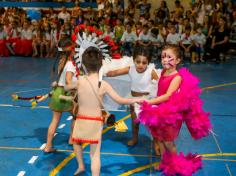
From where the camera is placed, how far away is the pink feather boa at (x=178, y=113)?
4.05 meters

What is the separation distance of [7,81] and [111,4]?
22.1 feet

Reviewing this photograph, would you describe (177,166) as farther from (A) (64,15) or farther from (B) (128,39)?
(A) (64,15)

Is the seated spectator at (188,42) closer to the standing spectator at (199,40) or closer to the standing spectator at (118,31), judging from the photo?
the standing spectator at (199,40)

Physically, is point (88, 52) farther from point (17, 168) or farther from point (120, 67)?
point (17, 168)

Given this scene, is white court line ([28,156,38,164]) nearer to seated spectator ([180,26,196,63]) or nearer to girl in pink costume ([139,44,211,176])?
girl in pink costume ([139,44,211,176])

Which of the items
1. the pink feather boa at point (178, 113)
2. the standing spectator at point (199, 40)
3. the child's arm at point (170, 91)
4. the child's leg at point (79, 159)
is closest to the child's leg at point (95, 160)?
the child's leg at point (79, 159)

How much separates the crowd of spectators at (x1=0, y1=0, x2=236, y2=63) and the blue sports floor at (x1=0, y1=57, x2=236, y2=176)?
414 centimetres

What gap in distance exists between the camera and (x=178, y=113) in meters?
4.14

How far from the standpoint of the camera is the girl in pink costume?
4.07m

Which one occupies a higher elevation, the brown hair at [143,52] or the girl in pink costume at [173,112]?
the brown hair at [143,52]

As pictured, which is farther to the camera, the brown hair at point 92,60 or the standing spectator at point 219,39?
the standing spectator at point 219,39

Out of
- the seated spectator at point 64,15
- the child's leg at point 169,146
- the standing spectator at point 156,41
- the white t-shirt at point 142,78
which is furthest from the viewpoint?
the seated spectator at point 64,15

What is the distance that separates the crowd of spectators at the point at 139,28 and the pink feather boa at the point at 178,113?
25.3 feet

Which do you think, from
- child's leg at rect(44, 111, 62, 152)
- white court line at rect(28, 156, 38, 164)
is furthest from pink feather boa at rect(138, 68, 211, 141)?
white court line at rect(28, 156, 38, 164)
